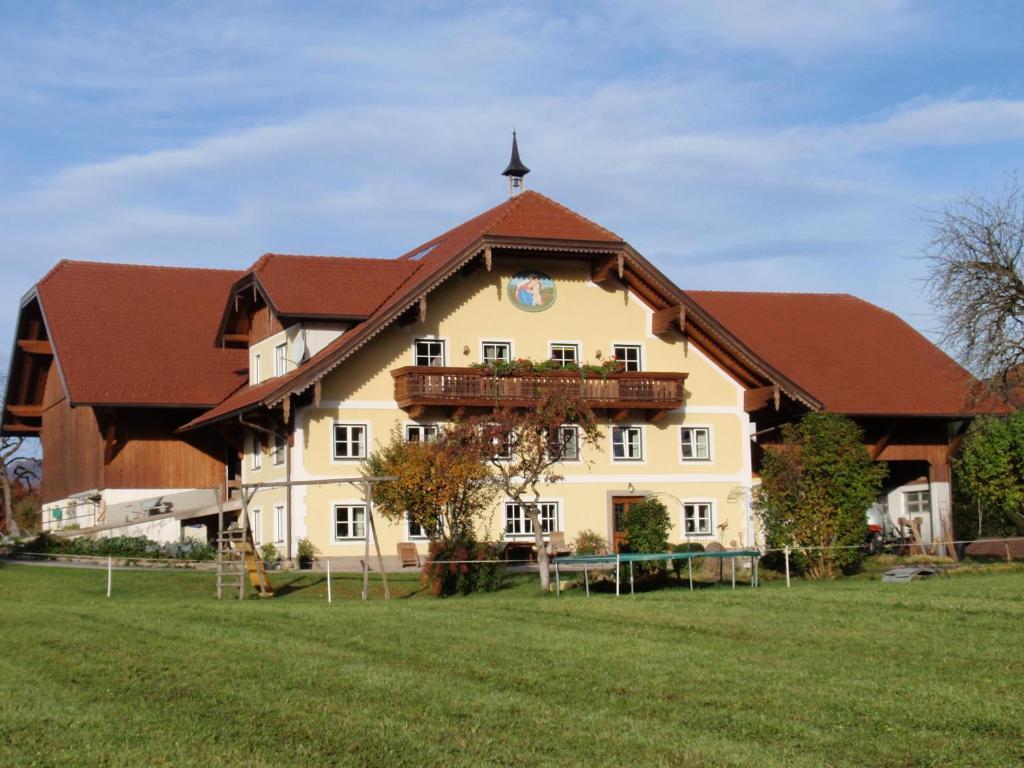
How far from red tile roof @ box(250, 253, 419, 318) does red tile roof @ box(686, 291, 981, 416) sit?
37.7 ft

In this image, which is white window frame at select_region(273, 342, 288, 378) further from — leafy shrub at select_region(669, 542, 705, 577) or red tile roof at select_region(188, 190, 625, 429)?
leafy shrub at select_region(669, 542, 705, 577)

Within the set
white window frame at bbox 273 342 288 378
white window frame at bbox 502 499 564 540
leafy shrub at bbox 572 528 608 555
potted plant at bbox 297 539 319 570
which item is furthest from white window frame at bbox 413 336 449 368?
leafy shrub at bbox 572 528 608 555

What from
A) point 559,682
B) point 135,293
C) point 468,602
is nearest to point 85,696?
point 559,682

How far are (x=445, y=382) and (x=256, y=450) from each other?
6904 mm

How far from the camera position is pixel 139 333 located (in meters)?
45.8

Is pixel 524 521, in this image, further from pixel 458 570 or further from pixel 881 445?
pixel 881 445

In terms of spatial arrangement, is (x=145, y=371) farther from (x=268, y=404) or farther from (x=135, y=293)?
(x=268, y=404)

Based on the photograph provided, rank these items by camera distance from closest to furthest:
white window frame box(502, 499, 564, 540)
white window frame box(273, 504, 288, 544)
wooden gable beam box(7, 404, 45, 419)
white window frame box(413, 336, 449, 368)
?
A: 1. white window frame box(273, 504, 288, 544)
2. white window frame box(413, 336, 449, 368)
3. white window frame box(502, 499, 564, 540)
4. wooden gable beam box(7, 404, 45, 419)

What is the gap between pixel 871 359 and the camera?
46625mm

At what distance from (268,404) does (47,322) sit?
12266 mm

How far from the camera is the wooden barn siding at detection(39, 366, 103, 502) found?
4500 cm

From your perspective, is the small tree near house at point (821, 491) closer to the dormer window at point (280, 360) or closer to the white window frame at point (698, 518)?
the white window frame at point (698, 518)

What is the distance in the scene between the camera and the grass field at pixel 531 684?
36.2 ft

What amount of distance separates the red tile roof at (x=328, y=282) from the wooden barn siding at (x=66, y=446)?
7.88 meters
